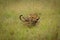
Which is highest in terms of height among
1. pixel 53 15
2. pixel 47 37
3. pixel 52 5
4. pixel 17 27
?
pixel 52 5

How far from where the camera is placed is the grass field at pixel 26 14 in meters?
2.18

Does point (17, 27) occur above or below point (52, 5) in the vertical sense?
below

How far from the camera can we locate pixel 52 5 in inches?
88.9

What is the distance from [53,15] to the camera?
2.24 m

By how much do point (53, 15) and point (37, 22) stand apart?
11.3 inches

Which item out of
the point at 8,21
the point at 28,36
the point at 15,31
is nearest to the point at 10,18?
the point at 8,21

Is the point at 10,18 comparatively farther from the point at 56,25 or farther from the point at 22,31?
the point at 56,25

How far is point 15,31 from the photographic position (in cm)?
219

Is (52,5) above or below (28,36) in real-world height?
above

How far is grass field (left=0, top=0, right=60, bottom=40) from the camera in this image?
218 cm

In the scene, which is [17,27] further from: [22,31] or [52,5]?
[52,5]

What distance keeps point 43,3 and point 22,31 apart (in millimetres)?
573

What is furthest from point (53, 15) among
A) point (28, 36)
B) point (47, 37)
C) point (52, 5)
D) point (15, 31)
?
point (15, 31)

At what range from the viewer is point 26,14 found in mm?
2219
